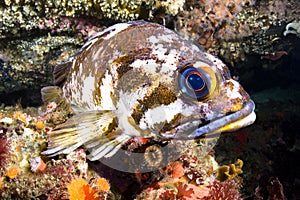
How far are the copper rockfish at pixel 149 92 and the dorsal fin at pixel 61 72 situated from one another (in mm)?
387

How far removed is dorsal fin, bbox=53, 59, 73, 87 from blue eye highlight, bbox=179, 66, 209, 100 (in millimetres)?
1421

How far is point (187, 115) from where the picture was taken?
192cm

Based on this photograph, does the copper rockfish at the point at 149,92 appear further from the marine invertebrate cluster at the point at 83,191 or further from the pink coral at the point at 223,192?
the pink coral at the point at 223,192

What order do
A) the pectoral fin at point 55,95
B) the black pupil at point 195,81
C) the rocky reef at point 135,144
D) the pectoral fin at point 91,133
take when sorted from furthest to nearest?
1. the rocky reef at point 135,144
2. the pectoral fin at point 55,95
3. the pectoral fin at point 91,133
4. the black pupil at point 195,81

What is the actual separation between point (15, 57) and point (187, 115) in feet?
14.4

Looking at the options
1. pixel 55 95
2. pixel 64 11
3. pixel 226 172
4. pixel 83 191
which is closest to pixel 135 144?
pixel 83 191

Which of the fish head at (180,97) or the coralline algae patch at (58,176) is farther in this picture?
the coralline algae patch at (58,176)

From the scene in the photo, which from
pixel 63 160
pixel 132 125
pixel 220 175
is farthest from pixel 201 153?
pixel 132 125

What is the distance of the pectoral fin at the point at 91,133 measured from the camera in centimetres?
214

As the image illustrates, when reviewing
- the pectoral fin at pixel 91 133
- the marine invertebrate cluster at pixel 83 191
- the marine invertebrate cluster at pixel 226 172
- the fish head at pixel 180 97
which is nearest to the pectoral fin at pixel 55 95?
the pectoral fin at pixel 91 133

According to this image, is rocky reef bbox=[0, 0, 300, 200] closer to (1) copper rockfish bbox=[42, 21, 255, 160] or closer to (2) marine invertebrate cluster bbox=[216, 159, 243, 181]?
(2) marine invertebrate cluster bbox=[216, 159, 243, 181]

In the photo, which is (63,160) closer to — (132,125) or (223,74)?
(132,125)

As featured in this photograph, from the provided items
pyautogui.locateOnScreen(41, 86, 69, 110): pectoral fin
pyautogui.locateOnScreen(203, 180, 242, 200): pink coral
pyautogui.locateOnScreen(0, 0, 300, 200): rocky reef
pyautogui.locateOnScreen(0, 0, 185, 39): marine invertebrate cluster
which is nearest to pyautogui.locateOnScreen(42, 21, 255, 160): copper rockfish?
pyautogui.locateOnScreen(41, 86, 69, 110): pectoral fin

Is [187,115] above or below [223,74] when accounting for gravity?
below
